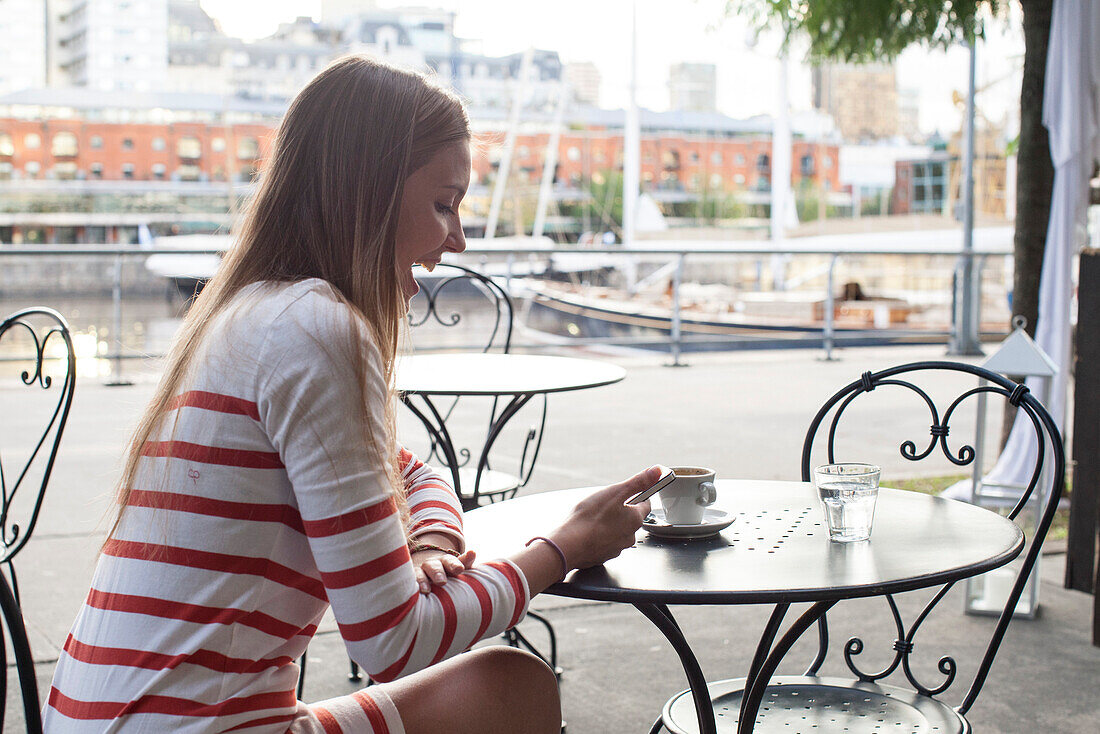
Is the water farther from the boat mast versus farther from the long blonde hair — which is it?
the boat mast

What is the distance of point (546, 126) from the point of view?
4575 centimetres

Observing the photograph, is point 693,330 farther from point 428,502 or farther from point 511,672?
point 511,672

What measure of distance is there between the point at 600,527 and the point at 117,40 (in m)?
41.8

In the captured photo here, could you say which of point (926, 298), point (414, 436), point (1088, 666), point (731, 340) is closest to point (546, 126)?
point (926, 298)

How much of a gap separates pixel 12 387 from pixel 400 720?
7.36m

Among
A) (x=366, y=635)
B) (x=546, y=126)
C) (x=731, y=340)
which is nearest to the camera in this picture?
(x=366, y=635)

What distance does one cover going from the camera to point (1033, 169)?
4.47 m

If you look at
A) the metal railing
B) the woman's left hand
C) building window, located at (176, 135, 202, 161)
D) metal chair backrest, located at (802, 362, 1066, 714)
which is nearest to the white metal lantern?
metal chair backrest, located at (802, 362, 1066, 714)

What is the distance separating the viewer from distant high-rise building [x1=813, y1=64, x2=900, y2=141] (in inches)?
1741

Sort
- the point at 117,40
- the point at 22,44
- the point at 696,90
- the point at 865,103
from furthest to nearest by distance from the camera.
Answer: the point at 696,90, the point at 865,103, the point at 117,40, the point at 22,44

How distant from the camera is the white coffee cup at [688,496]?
59.3 inches

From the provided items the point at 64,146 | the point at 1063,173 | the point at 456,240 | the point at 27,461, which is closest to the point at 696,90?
the point at 64,146

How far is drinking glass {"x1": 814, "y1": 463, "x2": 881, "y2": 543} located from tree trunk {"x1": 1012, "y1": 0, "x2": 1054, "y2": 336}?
3.40m

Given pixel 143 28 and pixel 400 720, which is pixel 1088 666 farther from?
pixel 143 28
